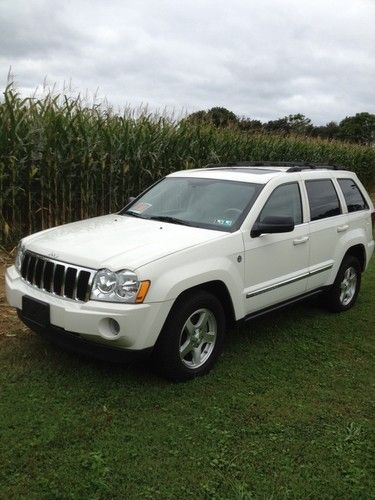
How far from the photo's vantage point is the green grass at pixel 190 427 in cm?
278

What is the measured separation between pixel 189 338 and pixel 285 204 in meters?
1.79

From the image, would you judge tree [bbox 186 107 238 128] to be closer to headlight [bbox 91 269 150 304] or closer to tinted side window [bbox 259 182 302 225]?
tinted side window [bbox 259 182 302 225]

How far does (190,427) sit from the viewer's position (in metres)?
3.33

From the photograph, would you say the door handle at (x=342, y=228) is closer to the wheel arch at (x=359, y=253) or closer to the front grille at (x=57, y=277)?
the wheel arch at (x=359, y=253)

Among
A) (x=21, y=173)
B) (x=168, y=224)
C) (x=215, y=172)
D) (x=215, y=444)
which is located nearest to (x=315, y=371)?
(x=215, y=444)

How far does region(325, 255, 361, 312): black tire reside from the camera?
19.0 feet

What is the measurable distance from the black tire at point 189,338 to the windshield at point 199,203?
74 cm

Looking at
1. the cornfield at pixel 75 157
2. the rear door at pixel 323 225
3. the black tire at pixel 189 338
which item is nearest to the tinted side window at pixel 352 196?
the rear door at pixel 323 225

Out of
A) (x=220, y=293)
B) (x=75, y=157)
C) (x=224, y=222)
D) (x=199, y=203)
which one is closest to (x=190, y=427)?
(x=220, y=293)

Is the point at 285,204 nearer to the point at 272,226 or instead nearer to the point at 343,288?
the point at 272,226

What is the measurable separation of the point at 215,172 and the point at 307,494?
128 inches

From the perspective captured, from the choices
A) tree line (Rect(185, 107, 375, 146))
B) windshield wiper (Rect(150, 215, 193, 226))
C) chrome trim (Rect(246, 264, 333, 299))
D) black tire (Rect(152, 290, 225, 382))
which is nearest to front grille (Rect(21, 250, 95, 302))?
black tire (Rect(152, 290, 225, 382))

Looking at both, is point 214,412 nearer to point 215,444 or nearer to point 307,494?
point 215,444

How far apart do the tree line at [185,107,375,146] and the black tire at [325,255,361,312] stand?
18.1 feet
